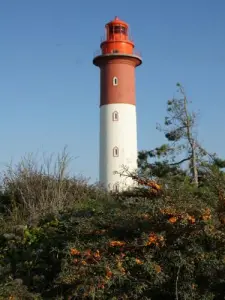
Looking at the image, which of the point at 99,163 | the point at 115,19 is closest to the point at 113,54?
the point at 115,19

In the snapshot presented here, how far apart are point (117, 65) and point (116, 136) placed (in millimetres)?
4057

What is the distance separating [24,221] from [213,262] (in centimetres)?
427

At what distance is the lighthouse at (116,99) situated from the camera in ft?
87.8

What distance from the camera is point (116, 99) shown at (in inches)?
1077

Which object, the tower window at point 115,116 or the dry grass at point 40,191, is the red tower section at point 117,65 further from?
the dry grass at point 40,191

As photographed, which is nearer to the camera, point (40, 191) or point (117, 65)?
point (40, 191)

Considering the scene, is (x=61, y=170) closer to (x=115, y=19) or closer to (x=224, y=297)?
(x=224, y=297)

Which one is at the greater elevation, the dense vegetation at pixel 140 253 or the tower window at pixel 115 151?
the tower window at pixel 115 151

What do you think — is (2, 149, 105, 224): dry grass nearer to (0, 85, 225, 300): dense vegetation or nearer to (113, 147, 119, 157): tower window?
(0, 85, 225, 300): dense vegetation

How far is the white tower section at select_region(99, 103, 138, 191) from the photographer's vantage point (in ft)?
87.2

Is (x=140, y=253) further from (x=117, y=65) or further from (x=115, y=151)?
(x=117, y=65)

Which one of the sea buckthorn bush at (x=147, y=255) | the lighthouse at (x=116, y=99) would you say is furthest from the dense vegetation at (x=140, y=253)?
the lighthouse at (x=116, y=99)

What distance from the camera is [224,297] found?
596 cm

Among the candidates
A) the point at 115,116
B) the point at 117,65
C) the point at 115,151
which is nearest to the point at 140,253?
the point at 115,151
